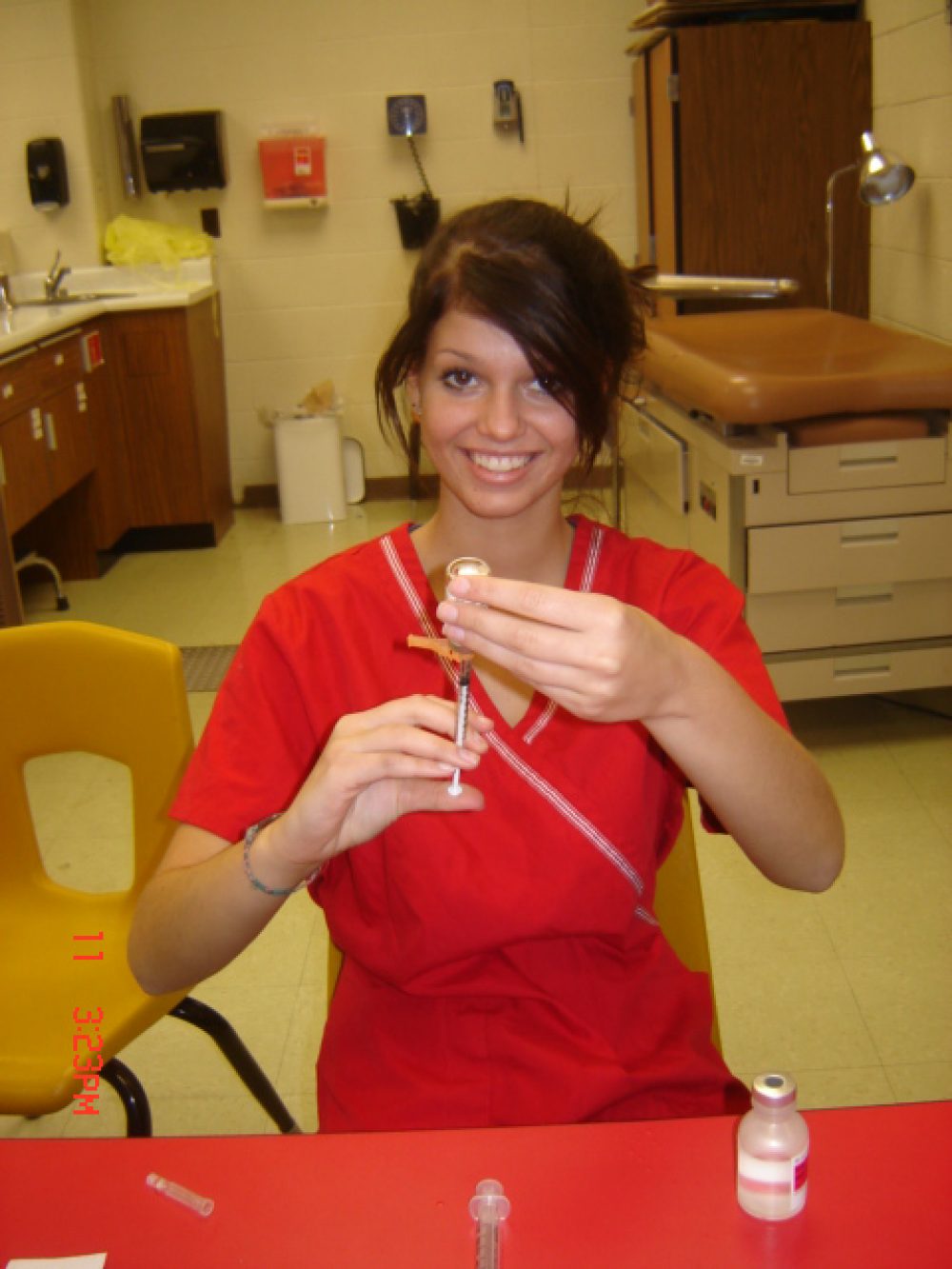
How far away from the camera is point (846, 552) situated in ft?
9.11

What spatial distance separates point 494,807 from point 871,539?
74.7 inches

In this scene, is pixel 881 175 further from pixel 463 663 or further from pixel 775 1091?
pixel 775 1091

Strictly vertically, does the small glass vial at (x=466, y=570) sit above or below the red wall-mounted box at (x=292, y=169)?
below

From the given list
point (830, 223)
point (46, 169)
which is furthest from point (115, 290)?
point (830, 223)

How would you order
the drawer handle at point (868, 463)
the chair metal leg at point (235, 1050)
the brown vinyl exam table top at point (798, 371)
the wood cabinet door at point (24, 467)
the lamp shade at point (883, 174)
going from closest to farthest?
the chair metal leg at point (235, 1050)
the brown vinyl exam table top at point (798, 371)
the drawer handle at point (868, 463)
the lamp shade at point (883, 174)
the wood cabinet door at point (24, 467)

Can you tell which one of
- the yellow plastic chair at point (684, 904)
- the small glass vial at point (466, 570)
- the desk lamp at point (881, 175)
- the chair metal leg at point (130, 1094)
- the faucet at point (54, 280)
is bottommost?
the chair metal leg at point (130, 1094)

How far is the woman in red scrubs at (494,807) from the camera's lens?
109 centimetres

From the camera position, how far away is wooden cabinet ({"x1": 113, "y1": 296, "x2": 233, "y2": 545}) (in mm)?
4812

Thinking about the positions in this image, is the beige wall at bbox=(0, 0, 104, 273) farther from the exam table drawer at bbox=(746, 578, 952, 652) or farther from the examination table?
the exam table drawer at bbox=(746, 578, 952, 652)

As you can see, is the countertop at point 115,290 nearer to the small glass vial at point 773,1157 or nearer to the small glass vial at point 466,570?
the small glass vial at point 466,570

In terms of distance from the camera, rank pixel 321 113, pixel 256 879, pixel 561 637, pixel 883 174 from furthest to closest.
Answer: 1. pixel 321 113
2. pixel 883 174
3. pixel 256 879
4. pixel 561 637

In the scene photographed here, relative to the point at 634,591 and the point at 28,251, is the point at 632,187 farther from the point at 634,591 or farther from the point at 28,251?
the point at 634,591

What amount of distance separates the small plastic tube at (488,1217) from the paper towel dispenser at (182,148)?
505 cm

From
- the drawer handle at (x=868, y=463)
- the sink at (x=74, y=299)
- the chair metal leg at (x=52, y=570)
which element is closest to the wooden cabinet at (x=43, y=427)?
the chair metal leg at (x=52, y=570)
